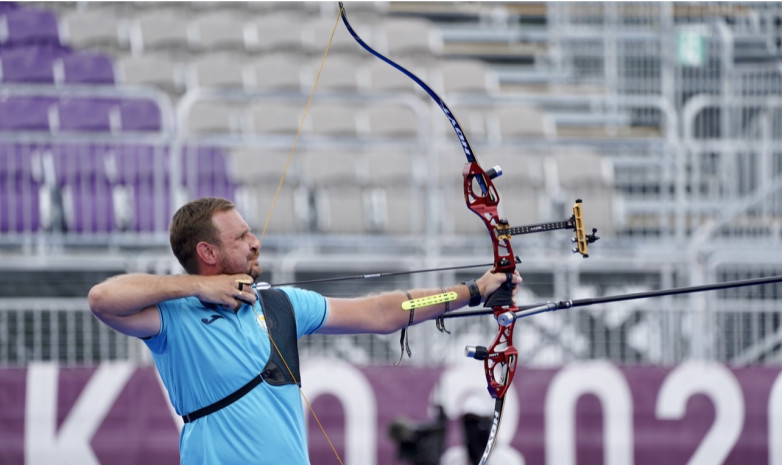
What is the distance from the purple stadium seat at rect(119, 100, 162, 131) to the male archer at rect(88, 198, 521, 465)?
246 inches

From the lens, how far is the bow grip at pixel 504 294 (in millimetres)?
3635

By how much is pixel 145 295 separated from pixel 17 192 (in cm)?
546

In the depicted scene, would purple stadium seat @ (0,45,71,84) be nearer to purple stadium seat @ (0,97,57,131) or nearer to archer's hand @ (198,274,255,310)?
purple stadium seat @ (0,97,57,131)

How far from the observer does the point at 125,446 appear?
7.11 metres

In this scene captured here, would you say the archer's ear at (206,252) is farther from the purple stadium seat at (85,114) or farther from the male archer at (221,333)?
the purple stadium seat at (85,114)

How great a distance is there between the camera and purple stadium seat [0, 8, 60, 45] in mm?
11078

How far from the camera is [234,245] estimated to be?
3.54 m

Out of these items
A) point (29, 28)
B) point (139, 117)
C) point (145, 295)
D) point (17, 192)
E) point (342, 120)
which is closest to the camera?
point (145, 295)

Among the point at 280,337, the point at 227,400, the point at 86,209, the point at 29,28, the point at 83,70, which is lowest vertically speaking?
the point at 227,400

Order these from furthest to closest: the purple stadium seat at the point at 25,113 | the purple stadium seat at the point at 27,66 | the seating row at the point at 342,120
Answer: the purple stadium seat at the point at 27,66 → the seating row at the point at 342,120 → the purple stadium seat at the point at 25,113

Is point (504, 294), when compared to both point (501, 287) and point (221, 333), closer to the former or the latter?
point (501, 287)

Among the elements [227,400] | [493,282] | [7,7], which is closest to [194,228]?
[227,400]

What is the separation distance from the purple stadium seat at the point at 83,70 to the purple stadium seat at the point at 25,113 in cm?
98

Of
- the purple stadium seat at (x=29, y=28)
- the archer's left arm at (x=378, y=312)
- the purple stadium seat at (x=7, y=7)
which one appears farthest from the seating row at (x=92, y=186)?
the archer's left arm at (x=378, y=312)
